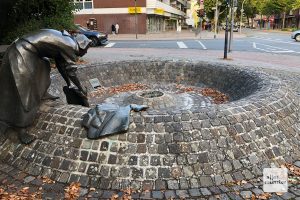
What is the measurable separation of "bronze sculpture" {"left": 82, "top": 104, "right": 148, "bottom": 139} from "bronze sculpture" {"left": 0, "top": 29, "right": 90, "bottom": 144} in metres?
0.85

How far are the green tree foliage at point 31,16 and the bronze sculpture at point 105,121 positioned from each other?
6963 millimetres

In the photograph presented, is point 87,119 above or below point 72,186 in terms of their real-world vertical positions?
above

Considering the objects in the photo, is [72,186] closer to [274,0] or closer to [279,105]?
[279,105]

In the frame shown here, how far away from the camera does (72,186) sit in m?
4.48

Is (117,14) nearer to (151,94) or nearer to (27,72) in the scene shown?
(151,94)

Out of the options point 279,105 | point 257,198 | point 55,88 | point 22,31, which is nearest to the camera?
point 257,198

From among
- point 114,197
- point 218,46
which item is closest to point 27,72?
point 114,197

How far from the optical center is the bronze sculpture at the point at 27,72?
4.94 metres

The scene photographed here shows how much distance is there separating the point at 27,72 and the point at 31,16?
8.58m

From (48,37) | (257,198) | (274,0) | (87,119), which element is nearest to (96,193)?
(87,119)

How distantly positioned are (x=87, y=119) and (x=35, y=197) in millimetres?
1259

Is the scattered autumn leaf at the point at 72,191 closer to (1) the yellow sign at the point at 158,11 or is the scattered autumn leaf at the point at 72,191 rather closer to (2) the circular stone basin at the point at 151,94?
(2) the circular stone basin at the point at 151,94

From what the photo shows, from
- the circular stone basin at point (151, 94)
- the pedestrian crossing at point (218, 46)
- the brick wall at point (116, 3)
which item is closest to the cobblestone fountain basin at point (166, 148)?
the circular stone basin at point (151, 94)

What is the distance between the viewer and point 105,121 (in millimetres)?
4824
